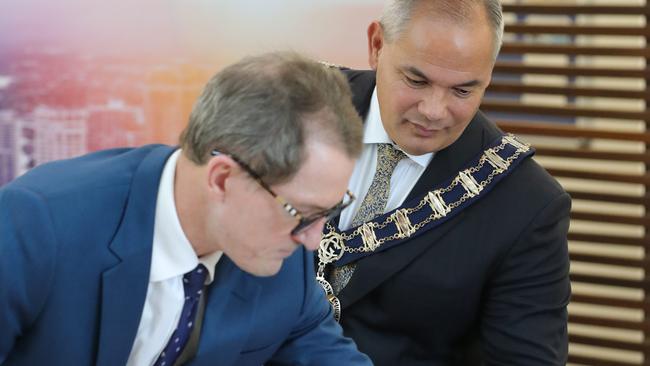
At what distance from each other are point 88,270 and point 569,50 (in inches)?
102

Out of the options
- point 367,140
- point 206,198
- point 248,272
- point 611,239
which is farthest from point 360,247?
point 611,239

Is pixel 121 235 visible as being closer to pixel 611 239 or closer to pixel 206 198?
pixel 206 198

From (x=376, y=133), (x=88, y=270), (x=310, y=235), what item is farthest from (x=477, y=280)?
(x=88, y=270)

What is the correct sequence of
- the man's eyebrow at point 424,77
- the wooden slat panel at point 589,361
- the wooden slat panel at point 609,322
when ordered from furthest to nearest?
the wooden slat panel at point 589,361, the wooden slat panel at point 609,322, the man's eyebrow at point 424,77

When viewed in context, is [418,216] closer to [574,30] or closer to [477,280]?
[477,280]

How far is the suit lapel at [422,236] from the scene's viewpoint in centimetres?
231

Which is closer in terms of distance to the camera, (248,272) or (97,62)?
(248,272)

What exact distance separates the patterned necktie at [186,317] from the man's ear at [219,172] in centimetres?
22

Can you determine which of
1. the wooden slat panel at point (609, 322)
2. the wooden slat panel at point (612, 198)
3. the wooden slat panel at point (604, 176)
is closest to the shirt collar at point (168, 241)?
the wooden slat panel at point (612, 198)

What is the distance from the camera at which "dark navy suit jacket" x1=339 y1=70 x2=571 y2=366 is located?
2.29m

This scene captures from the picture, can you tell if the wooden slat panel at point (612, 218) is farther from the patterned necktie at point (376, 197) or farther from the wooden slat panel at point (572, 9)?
the patterned necktie at point (376, 197)

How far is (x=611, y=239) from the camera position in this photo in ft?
12.8

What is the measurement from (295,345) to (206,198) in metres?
0.51

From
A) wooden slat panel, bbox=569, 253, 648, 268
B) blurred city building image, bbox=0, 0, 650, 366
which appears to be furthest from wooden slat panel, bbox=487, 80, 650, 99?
wooden slat panel, bbox=569, 253, 648, 268
